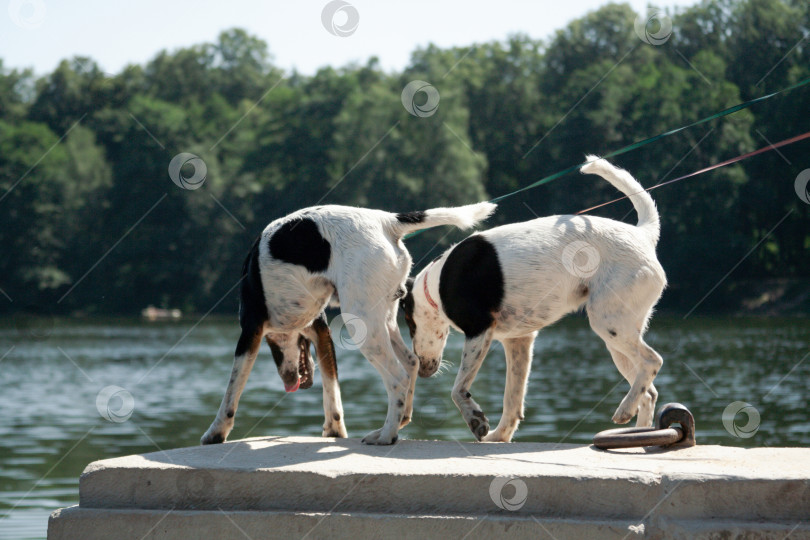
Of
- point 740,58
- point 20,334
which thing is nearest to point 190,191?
point 20,334

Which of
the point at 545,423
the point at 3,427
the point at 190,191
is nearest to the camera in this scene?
the point at 545,423

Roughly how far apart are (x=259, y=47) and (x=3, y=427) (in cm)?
9124

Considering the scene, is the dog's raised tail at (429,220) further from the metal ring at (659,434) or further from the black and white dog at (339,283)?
the metal ring at (659,434)

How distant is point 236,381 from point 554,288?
90.4 inches

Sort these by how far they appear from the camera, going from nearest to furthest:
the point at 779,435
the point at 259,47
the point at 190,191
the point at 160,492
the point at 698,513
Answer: the point at 698,513, the point at 160,492, the point at 779,435, the point at 190,191, the point at 259,47

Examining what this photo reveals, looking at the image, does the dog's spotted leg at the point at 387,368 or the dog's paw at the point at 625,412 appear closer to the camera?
the dog's spotted leg at the point at 387,368

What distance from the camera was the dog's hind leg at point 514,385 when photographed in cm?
768

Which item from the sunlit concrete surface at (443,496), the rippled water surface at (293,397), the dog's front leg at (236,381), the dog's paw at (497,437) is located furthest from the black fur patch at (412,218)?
the rippled water surface at (293,397)

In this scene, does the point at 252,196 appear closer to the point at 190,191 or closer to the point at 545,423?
the point at 190,191

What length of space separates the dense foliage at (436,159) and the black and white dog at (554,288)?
Result: 130ft

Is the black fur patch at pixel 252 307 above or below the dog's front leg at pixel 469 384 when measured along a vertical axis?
above

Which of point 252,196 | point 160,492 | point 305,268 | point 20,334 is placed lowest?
point 20,334

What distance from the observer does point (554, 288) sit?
709cm

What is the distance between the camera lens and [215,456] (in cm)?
638
